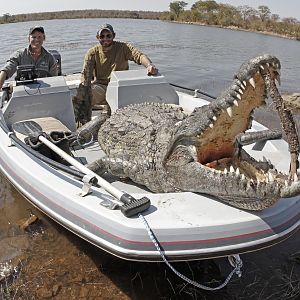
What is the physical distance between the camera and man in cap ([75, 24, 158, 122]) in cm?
563

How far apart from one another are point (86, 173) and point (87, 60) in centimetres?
297

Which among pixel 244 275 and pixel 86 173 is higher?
pixel 86 173


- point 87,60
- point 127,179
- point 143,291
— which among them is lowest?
point 143,291

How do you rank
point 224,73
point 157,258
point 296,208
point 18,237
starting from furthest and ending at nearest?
point 224,73 < point 18,237 < point 296,208 < point 157,258

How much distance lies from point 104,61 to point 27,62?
114 centimetres

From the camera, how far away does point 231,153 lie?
10.5ft

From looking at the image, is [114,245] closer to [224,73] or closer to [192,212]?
[192,212]

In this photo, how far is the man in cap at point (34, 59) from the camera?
5152mm

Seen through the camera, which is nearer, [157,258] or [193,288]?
[157,258]

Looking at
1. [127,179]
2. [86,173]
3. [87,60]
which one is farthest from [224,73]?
[86,173]

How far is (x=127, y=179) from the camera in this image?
4207mm

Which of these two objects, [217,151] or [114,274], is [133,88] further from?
[114,274]

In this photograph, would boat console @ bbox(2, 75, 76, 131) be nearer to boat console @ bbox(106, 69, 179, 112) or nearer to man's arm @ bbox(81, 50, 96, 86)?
man's arm @ bbox(81, 50, 96, 86)

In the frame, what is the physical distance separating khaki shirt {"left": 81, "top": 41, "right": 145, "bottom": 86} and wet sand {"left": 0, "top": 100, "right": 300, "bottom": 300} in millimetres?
2779
